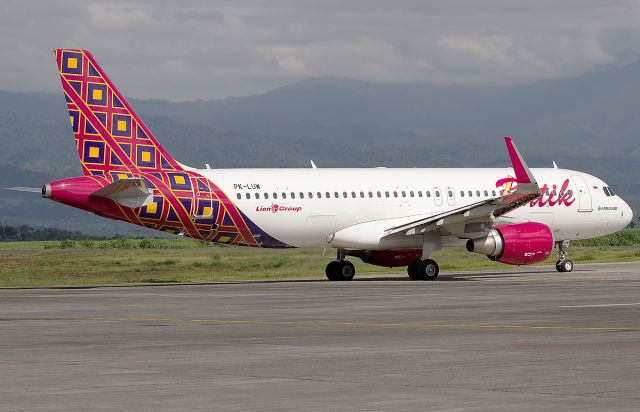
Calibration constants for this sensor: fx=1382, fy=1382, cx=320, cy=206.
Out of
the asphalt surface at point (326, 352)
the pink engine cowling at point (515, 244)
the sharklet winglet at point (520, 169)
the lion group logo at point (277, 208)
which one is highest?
the sharklet winglet at point (520, 169)

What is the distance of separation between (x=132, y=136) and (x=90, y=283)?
28.2 feet

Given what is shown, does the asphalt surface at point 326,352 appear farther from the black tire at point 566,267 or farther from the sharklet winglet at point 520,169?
the black tire at point 566,267

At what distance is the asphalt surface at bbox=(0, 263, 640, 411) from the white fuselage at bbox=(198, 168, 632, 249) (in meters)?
9.24

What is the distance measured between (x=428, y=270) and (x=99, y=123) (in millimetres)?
12632

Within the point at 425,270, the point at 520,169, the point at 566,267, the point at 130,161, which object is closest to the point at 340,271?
the point at 425,270

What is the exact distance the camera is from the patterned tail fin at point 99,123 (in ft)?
149

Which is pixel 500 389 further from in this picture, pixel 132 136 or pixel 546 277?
pixel 546 277

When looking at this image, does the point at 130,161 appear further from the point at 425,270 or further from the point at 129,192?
the point at 425,270

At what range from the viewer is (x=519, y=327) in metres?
26.0

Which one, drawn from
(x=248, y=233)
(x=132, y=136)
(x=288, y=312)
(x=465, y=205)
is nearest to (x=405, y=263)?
(x=465, y=205)

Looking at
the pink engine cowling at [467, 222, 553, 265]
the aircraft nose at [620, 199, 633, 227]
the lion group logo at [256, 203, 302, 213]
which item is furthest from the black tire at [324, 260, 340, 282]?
the aircraft nose at [620, 199, 633, 227]

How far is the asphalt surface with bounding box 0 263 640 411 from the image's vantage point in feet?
53.4

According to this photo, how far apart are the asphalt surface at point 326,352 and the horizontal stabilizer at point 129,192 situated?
6213 millimetres

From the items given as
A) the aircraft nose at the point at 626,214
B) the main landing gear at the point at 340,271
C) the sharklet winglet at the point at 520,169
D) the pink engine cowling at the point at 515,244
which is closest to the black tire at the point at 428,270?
the pink engine cowling at the point at 515,244
